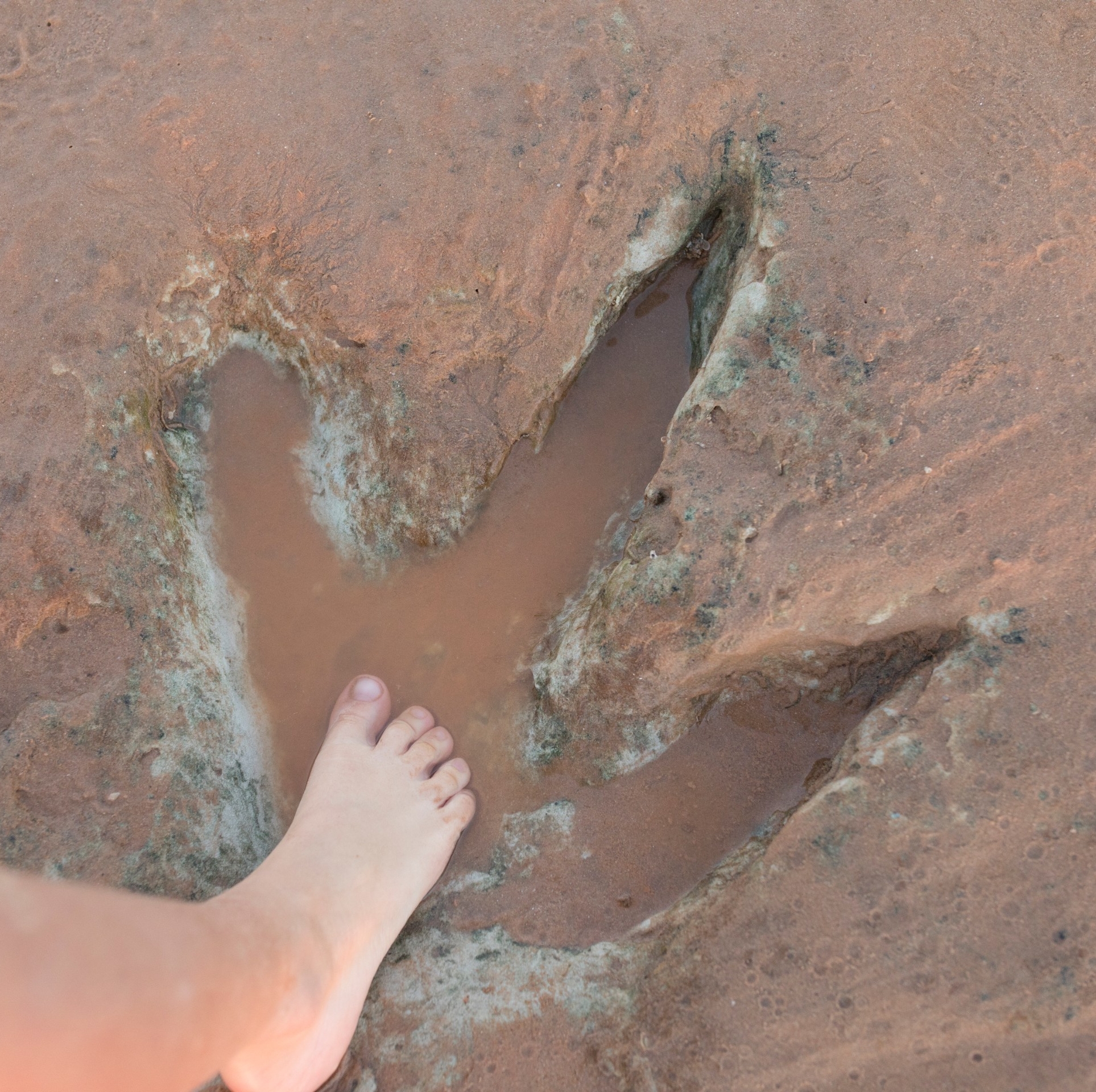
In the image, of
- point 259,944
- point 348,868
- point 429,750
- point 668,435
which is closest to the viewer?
Result: point 259,944

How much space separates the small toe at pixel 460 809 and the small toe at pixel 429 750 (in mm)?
116

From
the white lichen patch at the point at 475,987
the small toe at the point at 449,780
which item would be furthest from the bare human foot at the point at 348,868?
the white lichen patch at the point at 475,987

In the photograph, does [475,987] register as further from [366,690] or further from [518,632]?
[518,632]

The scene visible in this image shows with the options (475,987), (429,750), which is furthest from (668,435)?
(475,987)

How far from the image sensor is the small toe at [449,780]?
8.00 ft

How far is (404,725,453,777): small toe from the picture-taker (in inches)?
97.2

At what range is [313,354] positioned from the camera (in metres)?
2.61

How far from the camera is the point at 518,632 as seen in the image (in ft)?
8.27

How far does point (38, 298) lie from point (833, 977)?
296 centimetres

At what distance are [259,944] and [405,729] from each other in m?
0.82

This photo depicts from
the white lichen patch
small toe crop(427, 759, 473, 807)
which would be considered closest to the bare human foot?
small toe crop(427, 759, 473, 807)

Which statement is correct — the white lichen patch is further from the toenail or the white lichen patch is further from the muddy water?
the toenail

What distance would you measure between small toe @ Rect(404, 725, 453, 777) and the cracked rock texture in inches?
12.9

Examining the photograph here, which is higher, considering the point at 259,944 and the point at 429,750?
the point at 259,944
